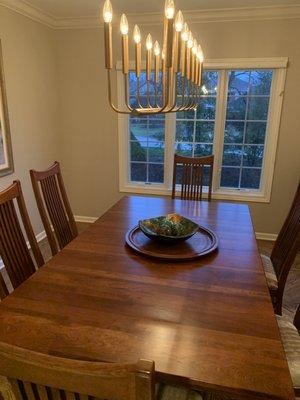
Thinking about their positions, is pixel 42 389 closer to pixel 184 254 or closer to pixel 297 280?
pixel 184 254

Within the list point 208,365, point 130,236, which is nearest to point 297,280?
point 130,236

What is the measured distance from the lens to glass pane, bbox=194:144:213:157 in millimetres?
3736

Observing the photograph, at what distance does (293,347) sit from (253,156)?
2.67 metres

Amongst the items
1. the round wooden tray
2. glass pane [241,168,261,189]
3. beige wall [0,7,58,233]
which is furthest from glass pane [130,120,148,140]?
the round wooden tray

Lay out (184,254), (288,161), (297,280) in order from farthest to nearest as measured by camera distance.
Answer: (288,161) → (297,280) → (184,254)

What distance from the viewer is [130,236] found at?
186 centimetres

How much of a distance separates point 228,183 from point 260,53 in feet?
4.95

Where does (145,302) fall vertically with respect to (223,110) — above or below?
below

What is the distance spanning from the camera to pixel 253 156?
3668 millimetres

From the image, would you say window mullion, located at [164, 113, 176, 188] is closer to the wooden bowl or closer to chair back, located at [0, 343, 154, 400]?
the wooden bowl

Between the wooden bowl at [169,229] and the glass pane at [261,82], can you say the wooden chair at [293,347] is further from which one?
the glass pane at [261,82]

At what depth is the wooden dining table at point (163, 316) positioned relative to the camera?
914 millimetres

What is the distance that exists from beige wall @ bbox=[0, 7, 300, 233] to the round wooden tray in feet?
6.17

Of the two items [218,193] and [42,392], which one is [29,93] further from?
[42,392]
